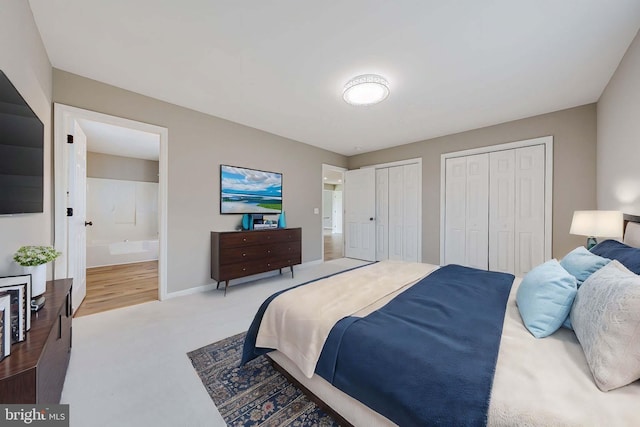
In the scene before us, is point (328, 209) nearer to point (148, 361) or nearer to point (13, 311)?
point (148, 361)

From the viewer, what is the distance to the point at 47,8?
67.9 inches

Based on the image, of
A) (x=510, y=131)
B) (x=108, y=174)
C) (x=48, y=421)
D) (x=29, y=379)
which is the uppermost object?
(x=510, y=131)

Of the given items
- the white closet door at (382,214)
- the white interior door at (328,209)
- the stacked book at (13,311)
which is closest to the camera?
the stacked book at (13,311)

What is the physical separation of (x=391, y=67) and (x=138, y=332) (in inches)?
134

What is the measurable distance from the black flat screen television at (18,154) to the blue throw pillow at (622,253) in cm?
324

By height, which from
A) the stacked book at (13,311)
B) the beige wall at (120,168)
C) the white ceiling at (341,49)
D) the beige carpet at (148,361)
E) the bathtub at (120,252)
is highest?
the white ceiling at (341,49)

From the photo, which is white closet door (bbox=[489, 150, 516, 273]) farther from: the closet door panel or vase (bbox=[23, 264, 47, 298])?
vase (bbox=[23, 264, 47, 298])

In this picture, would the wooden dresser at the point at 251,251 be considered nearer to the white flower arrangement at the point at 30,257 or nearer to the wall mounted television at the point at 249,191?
the wall mounted television at the point at 249,191

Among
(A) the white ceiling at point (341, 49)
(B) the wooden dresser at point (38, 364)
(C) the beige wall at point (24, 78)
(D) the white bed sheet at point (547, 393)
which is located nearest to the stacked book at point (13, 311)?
(B) the wooden dresser at point (38, 364)

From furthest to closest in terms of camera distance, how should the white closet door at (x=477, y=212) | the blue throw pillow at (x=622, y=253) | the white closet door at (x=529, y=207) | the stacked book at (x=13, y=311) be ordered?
the white closet door at (x=477, y=212) → the white closet door at (x=529, y=207) → the blue throw pillow at (x=622, y=253) → the stacked book at (x=13, y=311)

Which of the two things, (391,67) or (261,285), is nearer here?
(391,67)

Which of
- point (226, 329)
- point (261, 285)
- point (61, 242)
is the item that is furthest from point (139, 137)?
point (226, 329)

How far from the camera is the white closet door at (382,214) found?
206 inches

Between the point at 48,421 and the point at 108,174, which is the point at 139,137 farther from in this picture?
the point at 48,421
